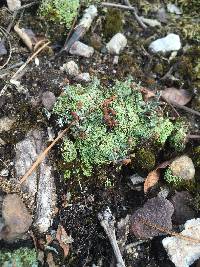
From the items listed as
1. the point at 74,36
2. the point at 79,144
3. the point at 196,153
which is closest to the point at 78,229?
the point at 79,144

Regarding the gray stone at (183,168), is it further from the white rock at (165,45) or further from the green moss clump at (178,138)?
the white rock at (165,45)

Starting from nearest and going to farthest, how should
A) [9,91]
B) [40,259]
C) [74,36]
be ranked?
[40,259] → [9,91] → [74,36]

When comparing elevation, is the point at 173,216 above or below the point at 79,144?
below

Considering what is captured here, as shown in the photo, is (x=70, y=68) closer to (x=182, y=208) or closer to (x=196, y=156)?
(x=196, y=156)

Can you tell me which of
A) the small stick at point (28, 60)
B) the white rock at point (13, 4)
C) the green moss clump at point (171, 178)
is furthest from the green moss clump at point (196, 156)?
the white rock at point (13, 4)

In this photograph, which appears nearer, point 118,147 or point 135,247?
point 135,247

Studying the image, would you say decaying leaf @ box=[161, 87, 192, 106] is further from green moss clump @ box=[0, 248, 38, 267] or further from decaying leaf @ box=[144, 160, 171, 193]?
green moss clump @ box=[0, 248, 38, 267]

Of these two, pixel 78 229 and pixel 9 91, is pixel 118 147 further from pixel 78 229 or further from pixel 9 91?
pixel 9 91
